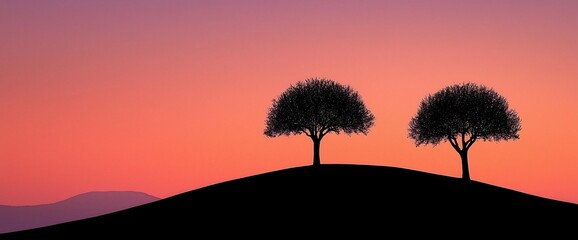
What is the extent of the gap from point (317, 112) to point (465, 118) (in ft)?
64.7

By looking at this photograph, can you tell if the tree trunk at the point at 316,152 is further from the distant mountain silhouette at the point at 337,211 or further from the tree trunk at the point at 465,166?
the tree trunk at the point at 465,166

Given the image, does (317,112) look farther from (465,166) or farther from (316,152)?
(465,166)

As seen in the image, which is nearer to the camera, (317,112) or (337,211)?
(337,211)

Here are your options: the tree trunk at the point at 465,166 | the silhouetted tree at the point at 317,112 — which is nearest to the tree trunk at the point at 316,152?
the silhouetted tree at the point at 317,112

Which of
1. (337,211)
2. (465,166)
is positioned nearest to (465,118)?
(465,166)

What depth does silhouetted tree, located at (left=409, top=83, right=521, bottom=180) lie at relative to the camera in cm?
8456

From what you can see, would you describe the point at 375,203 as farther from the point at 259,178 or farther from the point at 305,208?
the point at 259,178

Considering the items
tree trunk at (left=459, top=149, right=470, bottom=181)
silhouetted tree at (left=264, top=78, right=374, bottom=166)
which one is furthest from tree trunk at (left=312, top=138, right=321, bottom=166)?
tree trunk at (left=459, top=149, right=470, bottom=181)

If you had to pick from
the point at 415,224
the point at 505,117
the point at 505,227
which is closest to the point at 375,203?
the point at 415,224

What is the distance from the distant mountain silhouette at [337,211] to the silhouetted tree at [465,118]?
29.4 ft

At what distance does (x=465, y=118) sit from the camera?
84750 mm

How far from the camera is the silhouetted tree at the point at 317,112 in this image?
85.6 metres

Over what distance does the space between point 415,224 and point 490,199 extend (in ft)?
57.4

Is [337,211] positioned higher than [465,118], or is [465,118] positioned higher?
[465,118]
